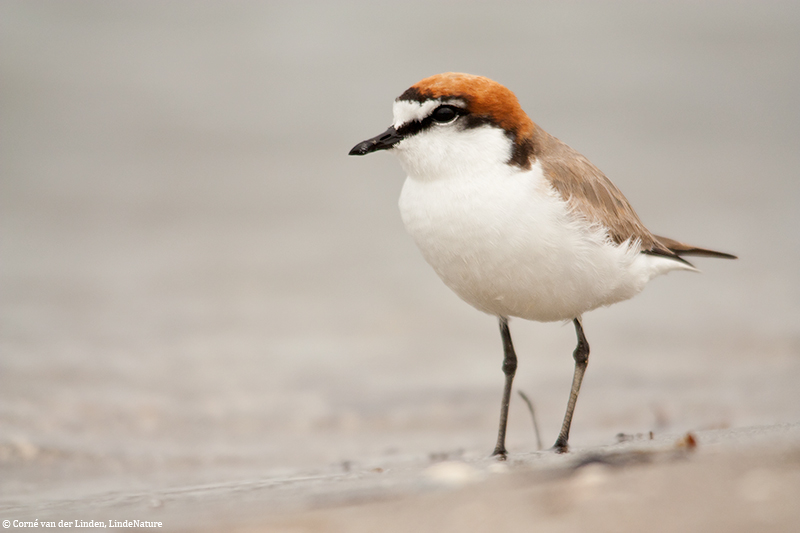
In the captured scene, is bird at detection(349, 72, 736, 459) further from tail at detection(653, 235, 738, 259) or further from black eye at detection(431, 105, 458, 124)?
tail at detection(653, 235, 738, 259)

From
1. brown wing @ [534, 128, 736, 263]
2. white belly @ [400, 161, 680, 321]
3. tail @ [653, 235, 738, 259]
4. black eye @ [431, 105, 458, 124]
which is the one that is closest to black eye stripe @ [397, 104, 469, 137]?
black eye @ [431, 105, 458, 124]

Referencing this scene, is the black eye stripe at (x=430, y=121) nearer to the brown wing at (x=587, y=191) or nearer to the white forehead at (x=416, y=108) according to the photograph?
the white forehead at (x=416, y=108)

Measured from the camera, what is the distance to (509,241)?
3.80 meters

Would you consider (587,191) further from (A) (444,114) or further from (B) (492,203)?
(A) (444,114)

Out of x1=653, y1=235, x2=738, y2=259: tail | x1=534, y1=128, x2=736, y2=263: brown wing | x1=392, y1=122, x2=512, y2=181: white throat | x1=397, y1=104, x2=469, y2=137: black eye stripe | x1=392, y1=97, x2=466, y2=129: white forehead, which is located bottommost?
x1=653, y1=235, x2=738, y2=259: tail

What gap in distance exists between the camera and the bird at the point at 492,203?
12.6ft

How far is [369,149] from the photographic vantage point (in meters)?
4.01

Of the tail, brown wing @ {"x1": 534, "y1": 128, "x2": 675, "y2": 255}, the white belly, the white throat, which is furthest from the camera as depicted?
the tail

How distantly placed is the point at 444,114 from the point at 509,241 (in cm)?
71

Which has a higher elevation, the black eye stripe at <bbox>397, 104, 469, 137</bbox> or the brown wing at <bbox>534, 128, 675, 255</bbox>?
the black eye stripe at <bbox>397, 104, 469, 137</bbox>

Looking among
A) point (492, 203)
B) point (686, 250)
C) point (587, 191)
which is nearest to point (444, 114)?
point (492, 203)

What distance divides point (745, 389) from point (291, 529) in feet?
15.4

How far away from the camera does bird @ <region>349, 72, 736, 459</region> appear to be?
12.6ft

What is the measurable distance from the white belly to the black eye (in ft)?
0.96
